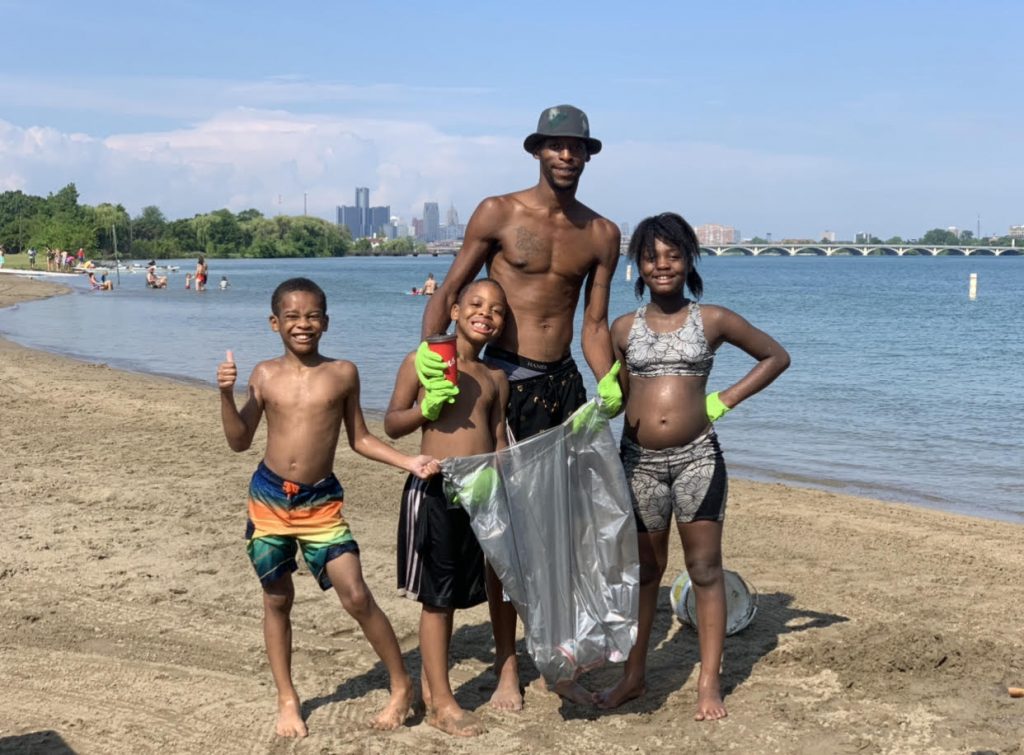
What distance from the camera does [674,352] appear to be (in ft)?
14.8

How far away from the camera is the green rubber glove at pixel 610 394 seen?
450cm

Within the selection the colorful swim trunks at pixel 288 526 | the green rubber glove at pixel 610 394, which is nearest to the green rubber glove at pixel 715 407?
the green rubber glove at pixel 610 394

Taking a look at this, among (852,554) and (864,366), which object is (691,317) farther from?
(864,366)

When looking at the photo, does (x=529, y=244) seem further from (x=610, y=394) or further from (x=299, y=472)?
(x=299, y=472)

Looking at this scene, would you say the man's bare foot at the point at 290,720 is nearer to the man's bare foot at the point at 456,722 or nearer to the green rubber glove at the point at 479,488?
the man's bare foot at the point at 456,722

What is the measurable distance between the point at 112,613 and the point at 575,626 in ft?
8.38

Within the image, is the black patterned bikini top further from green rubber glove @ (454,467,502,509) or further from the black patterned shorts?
green rubber glove @ (454,467,502,509)

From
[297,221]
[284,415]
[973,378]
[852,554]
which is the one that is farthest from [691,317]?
[297,221]

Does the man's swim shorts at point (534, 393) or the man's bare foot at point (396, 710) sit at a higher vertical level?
the man's swim shorts at point (534, 393)

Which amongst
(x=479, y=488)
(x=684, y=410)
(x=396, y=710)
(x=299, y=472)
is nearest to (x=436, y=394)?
(x=479, y=488)

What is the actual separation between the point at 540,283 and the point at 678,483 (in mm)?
1038

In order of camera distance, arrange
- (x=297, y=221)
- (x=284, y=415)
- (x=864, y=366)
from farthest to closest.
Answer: (x=297, y=221), (x=864, y=366), (x=284, y=415)

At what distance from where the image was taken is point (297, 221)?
510 ft

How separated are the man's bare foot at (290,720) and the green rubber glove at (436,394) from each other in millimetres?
1269
